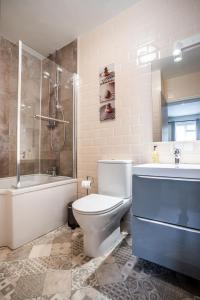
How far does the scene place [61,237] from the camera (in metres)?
1.83

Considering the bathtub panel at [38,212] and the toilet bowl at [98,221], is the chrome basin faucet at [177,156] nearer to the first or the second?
the toilet bowl at [98,221]

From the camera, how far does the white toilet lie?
1.39 metres

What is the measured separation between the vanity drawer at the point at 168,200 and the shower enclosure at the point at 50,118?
1287 millimetres

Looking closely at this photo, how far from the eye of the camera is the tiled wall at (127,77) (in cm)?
169

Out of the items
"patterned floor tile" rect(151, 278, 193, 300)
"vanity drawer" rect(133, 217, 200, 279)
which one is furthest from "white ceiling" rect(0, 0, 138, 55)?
"patterned floor tile" rect(151, 278, 193, 300)

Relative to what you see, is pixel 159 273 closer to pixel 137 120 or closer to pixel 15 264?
pixel 15 264

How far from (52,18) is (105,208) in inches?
92.4

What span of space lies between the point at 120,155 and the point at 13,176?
1.52 metres

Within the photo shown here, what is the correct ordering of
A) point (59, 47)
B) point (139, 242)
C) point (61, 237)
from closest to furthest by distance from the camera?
point (139, 242) < point (61, 237) < point (59, 47)

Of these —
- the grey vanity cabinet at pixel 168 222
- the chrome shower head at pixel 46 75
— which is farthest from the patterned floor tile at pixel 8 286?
the chrome shower head at pixel 46 75

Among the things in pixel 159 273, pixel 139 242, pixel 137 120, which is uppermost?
pixel 137 120

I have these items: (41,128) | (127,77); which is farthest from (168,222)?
(41,128)

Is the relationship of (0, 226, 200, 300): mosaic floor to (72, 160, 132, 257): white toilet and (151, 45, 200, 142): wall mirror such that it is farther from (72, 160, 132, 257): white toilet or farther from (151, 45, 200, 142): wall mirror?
(151, 45, 200, 142): wall mirror

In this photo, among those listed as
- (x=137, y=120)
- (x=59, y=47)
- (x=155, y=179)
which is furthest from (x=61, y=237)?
(x=59, y=47)
